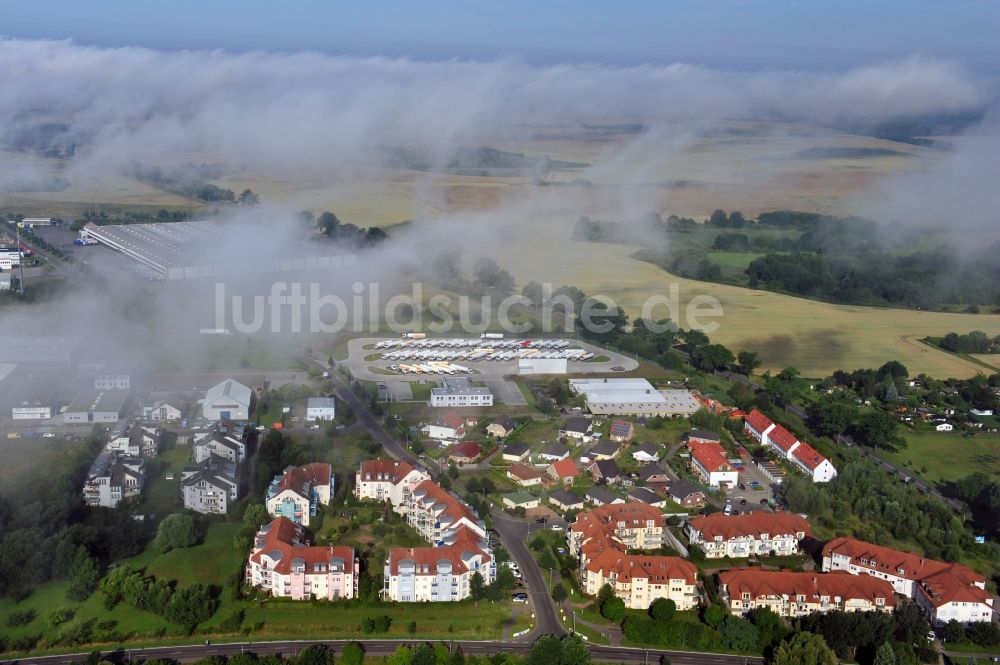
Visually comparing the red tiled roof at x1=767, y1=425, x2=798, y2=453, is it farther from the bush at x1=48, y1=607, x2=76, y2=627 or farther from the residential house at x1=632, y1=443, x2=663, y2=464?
the bush at x1=48, y1=607, x2=76, y2=627

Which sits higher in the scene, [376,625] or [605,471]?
[605,471]

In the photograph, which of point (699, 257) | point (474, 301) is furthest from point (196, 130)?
point (699, 257)

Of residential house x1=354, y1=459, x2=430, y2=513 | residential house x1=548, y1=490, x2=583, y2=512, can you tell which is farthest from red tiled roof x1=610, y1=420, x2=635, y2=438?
residential house x1=354, y1=459, x2=430, y2=513

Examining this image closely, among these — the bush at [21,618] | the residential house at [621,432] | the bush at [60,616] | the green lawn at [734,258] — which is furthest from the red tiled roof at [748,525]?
the green lawn at [734,258]

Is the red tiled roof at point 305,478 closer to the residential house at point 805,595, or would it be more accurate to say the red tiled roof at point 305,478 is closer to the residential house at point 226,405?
the residential house at point 226,405

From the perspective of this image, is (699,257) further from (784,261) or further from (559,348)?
(559,348)

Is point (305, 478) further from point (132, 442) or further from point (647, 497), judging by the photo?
point (647, 497)

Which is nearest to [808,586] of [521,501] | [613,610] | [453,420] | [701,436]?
A: [613,610]
